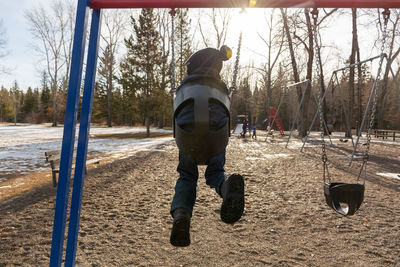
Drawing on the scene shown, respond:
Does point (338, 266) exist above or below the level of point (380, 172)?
below

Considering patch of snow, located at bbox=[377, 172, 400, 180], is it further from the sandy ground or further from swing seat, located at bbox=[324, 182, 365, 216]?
swing seat, located at bbox=[324, 182, 365, 216]

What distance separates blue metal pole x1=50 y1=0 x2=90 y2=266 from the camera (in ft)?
5.73

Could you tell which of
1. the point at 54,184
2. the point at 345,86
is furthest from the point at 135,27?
the point at 345,86

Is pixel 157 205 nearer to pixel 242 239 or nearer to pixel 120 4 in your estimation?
pixel 242 239

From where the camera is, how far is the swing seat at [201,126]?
1437mm

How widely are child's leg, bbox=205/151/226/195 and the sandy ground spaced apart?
45.0 inches

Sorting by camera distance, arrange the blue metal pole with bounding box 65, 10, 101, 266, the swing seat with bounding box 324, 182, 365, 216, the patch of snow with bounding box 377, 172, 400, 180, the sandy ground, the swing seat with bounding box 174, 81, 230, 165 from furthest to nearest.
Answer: the patch of snow with bounding box 377, 172, 400, 180, the sandy ground, the swing seat with bounding box 324, 182, 365, 216, the blue metal pole with bounding box 65, 10, 101, 266, the swing seat with bounding box 174, 81, 230, 165

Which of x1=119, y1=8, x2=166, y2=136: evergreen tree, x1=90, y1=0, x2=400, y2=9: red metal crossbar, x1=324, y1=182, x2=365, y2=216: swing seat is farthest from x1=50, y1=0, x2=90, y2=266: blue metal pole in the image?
x1=119, y1=8, x2=166, y2=136: evergreen tree

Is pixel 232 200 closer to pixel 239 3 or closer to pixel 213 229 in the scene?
pixel 239 3

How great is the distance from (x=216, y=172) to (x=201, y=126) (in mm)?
502

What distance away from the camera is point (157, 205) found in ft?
13.5

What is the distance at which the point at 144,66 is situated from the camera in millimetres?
16312

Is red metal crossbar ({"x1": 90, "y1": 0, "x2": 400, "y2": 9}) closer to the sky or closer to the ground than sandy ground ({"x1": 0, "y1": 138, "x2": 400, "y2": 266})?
closer to the sky

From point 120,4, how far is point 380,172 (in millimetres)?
7282
